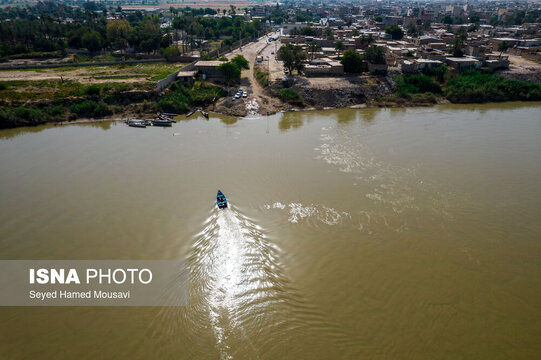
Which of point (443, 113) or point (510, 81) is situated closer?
point (443, 113)

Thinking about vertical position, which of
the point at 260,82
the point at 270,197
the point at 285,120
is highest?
the point at 260,82

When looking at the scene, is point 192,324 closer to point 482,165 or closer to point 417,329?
point 417,329

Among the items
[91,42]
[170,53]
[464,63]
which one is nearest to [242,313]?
[464,63]

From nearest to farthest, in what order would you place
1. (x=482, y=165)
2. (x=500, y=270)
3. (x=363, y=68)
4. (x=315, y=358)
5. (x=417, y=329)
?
(x=315, y=358) < (x=417, y=329) < (x=500, y=270) < (x=482, y=165) < (x=363, y=68)

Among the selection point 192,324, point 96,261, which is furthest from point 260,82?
point 192,324

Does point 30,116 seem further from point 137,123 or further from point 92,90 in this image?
point 137,123

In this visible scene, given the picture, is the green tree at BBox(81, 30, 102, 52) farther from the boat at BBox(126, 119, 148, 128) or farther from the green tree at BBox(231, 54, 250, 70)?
the boat at BBox(126, 119, 148, 128)

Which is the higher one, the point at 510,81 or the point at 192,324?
the point at 510,81

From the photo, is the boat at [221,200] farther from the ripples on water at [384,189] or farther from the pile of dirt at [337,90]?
the pile of dirt at [337,90]
